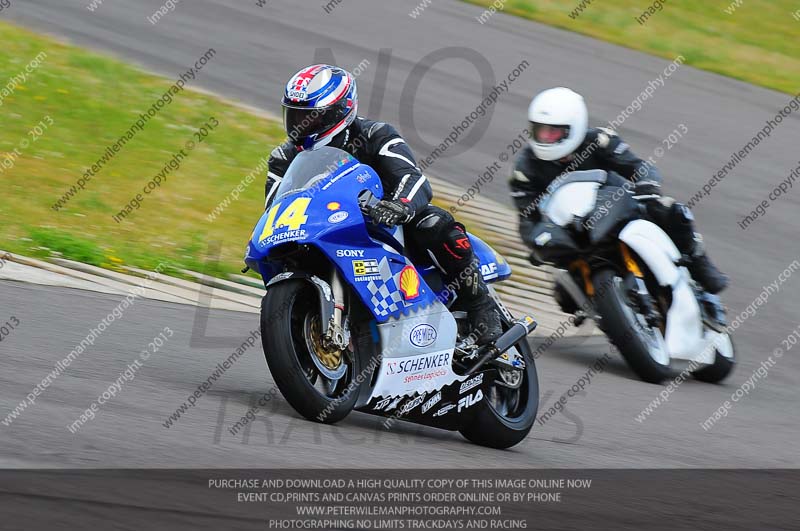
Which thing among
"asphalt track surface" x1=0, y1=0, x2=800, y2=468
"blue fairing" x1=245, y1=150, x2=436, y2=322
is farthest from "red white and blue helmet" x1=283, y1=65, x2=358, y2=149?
"asphalt track surface" x1=0, y1=0, x2=800, y2=468

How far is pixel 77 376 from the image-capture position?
6492mm

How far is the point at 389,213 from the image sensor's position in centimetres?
603

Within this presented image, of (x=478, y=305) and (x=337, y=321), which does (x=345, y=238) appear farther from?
(x=478, y=305)

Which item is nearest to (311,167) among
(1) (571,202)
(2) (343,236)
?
(2) (343,236)

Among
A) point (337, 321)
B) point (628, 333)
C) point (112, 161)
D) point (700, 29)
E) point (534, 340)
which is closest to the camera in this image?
point (337, 321)

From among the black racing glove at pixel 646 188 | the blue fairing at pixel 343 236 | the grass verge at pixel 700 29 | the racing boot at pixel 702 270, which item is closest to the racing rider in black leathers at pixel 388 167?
the blue fairing at pixel 343 236

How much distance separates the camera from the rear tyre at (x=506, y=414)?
6.66 metres

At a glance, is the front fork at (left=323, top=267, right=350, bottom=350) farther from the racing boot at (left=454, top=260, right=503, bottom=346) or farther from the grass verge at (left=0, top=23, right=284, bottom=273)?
the grass verge at (left=0, top=23, right=284, bottom=273)

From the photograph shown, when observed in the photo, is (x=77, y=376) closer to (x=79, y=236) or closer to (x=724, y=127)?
(x=79, y=236)

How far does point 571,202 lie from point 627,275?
69 centimetres

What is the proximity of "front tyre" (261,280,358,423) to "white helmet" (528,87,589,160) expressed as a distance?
3747mm

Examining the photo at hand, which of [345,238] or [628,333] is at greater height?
[345,238]

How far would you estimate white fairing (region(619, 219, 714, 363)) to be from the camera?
908 centimetres
